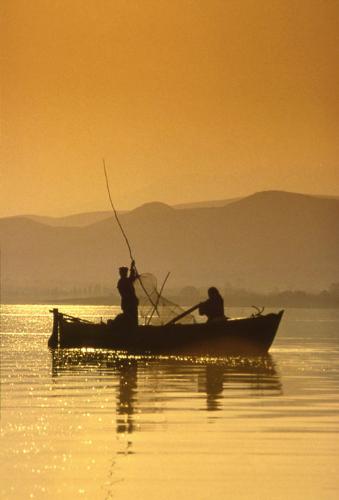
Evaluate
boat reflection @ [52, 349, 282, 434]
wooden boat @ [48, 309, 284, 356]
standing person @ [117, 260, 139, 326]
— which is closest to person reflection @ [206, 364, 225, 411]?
boat reflection @ [52, 349, 282, 434]

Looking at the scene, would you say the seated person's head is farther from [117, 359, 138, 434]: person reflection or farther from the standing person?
[117, 359, 138, 434]: person reflection

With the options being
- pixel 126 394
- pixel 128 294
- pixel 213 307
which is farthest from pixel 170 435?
pixel 128 294

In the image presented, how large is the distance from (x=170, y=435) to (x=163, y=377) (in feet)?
45.1

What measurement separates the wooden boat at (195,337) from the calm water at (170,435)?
24.3 ft

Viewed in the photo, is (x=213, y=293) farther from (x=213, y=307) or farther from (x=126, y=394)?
(x=126, y=394)

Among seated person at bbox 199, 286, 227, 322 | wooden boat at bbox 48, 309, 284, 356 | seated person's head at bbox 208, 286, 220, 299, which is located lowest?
wooden boat at bbox 48, 309, 284, 356

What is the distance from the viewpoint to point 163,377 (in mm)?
33312

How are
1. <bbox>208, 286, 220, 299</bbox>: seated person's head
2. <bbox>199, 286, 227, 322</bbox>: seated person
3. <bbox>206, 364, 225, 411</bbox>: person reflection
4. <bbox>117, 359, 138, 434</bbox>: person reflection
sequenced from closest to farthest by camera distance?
<bbox>117, 359, 138, 434</bbox>: person reflection
<bbox>206, 364, 225, 411</bbox>: person reflection
<bbox>208, 286, 220, 299</bbox>: seated person's head
<bbox>199, 286, 227, 322</bbox>: seated person

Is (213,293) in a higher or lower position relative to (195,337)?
higher

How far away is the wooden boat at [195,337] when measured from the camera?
42656 millimetres

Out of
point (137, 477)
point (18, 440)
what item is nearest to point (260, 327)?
point (18, 440)

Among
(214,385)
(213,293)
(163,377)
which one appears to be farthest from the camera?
(213,293)

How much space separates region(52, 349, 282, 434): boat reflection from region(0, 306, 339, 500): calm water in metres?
0.04

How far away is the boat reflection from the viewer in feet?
82.3
